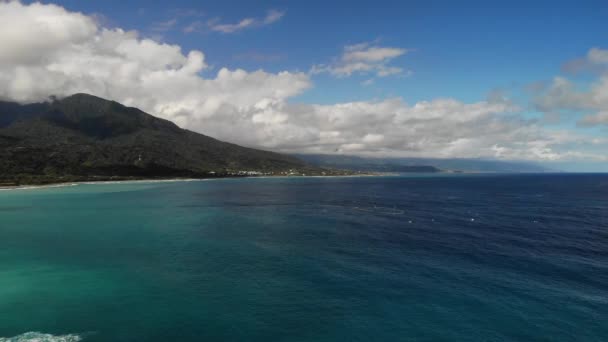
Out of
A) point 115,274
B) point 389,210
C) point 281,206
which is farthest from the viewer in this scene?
point 281,206

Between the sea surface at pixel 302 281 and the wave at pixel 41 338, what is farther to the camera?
the sea surface at pixel 302 281

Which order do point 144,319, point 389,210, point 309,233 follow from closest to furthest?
point 144,319 < point 309,233 < point 389,210

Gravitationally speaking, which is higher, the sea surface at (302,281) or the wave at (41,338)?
the sea surface at (302,281)

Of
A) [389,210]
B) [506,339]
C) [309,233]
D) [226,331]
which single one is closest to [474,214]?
[389,210]

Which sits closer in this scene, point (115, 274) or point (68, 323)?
point (68, 323)

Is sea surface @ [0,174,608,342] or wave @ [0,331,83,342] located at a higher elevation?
sea surface @ [0,174,608,342]

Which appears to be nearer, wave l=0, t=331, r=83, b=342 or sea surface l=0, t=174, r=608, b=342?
wave l=0, t=331, r=83, b=342

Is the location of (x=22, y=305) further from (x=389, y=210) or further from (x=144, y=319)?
(x=389, y=210)

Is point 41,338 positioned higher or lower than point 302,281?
lower
